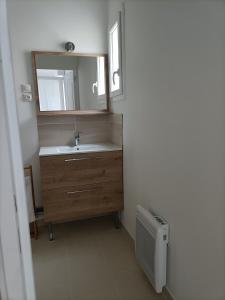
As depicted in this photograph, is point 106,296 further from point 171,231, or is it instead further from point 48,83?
point 48,83

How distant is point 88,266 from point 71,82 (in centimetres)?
192

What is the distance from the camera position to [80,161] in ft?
7.51

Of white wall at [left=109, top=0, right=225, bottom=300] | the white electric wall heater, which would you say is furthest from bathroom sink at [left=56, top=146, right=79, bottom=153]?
the white electric wall heater

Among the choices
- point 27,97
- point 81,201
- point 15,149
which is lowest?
point 81,201

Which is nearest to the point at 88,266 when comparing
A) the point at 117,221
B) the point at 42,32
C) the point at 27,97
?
the point at 117,221

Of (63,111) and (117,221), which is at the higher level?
(63,111)

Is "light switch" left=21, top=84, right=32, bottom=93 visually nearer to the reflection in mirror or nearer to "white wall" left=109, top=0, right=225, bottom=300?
the reflection in mirror

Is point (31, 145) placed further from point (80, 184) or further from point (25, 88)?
point (80, 184)

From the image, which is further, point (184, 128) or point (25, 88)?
point (25, 88)

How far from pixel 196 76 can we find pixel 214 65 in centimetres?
14

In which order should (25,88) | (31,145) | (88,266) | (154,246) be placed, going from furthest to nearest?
(31,145), (25,88), (88,266), (154,246)

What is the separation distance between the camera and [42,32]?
98.0 inches

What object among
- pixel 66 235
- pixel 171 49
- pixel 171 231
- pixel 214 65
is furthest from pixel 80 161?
pixel 214 65

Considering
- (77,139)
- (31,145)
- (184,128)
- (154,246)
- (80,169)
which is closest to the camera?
(184,128)
